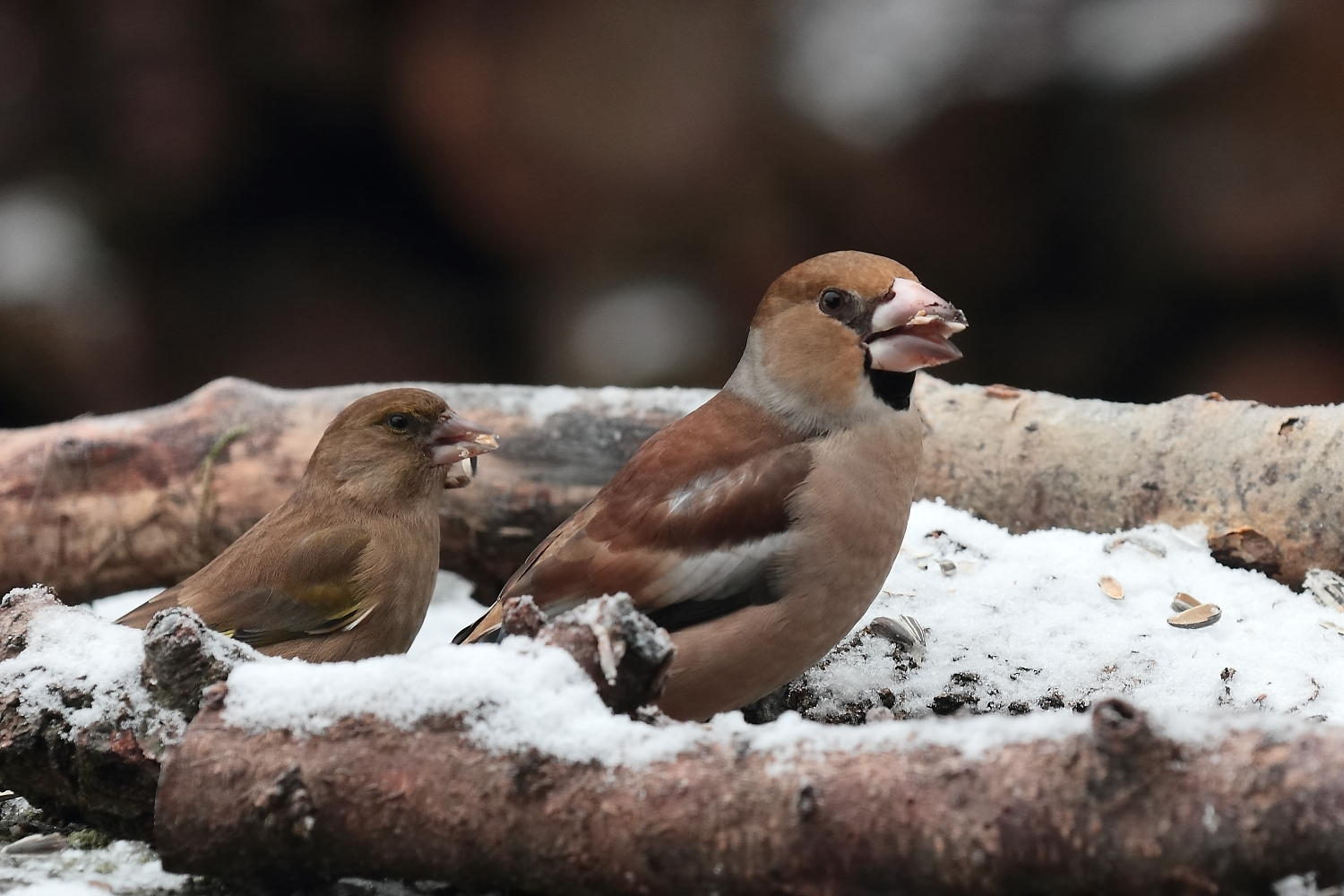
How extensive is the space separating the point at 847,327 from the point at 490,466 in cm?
176

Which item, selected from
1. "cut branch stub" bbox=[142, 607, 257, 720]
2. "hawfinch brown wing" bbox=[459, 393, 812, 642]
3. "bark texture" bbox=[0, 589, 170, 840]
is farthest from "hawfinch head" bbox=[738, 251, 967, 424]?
"bark texture" bbox=[0, 589, 170, 840]

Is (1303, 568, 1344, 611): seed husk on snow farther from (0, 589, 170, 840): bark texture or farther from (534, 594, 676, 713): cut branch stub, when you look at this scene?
(0, 589, 170, 840): bark texture

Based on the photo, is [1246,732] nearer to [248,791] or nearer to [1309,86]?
[248,791]

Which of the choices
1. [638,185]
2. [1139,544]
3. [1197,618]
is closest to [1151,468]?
[1139,544]

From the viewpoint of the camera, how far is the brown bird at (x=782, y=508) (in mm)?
2482

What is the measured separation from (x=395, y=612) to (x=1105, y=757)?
2037 mm

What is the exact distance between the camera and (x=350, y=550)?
10.2ft

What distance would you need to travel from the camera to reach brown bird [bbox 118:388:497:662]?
10.1 ft

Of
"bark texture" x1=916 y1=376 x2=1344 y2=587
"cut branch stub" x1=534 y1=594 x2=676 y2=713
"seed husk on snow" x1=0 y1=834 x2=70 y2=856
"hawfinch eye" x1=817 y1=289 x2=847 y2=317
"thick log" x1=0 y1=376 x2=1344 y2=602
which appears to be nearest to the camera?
"cut branch stub" x1=534 y1=594 x2=676 y2=713

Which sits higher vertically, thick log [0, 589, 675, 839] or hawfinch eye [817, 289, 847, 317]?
hawfinch eye [817, 289, 847, 317]

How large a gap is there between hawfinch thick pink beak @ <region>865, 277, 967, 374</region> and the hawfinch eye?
0.08 metres

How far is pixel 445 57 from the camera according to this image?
693cm

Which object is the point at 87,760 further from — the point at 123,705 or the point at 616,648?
the point at 616,648

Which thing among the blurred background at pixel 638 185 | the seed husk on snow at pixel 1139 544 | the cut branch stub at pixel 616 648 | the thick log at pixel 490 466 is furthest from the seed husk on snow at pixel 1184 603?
the blurred background at pixel 638 185
